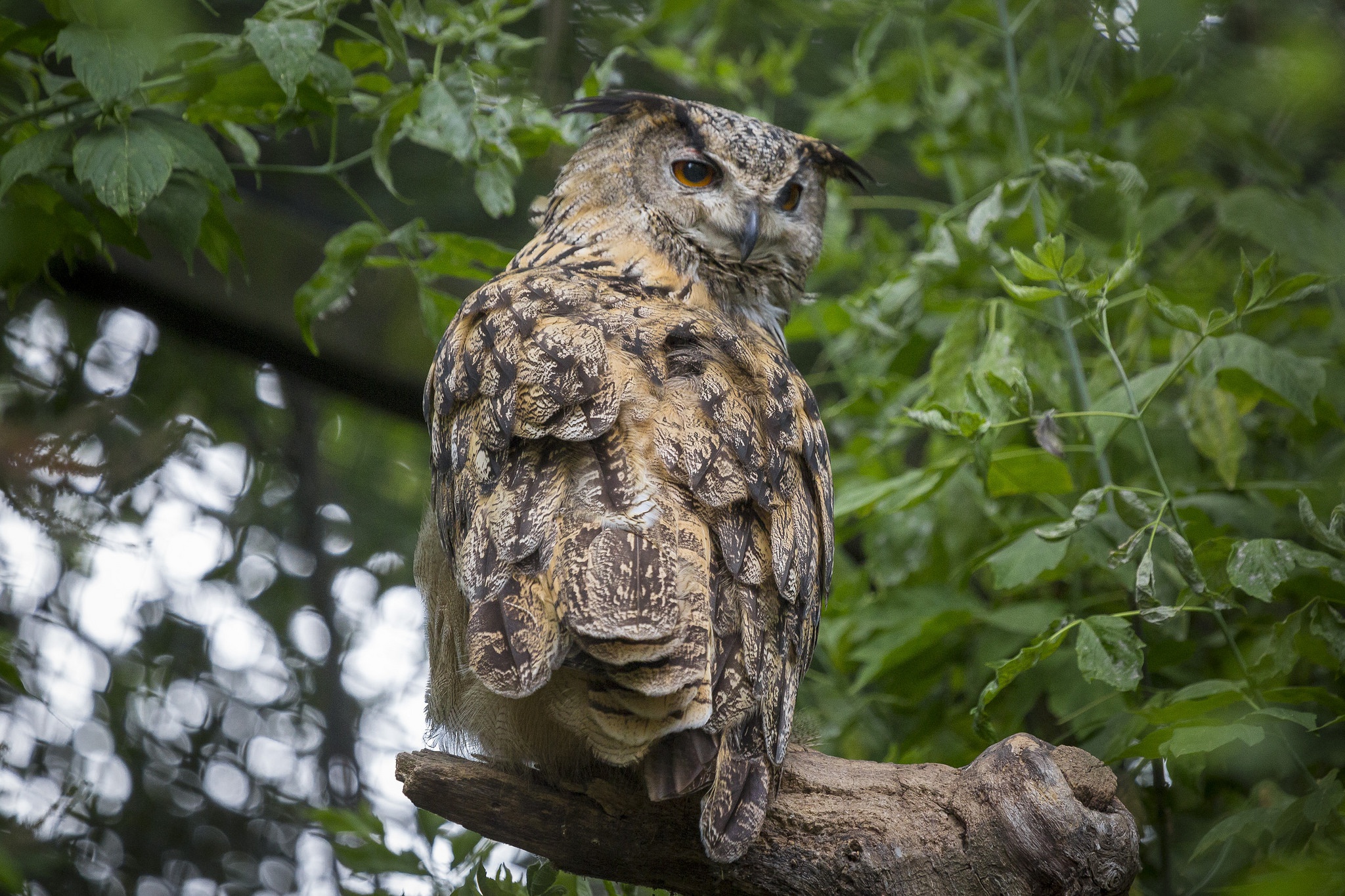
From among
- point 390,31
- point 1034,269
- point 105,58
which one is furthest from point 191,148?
point 1034,269

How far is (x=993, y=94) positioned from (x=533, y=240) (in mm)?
1370

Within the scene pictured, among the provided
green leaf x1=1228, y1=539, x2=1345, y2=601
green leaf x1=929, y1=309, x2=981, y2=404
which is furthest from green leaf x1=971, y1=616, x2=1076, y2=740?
green leaf x1=929, y1=309, x2=981, y2=404

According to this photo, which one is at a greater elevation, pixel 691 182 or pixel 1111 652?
pixel 691 182

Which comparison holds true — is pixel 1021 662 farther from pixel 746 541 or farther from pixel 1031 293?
pixel 1031 293

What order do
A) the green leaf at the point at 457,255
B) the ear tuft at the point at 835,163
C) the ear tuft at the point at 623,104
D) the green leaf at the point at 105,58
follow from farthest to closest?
the ear tuft at the point at 835,163
the ear tuft at the point at 623,104
the green leaf at the point at 457,255
the green leaf at the point at 105,58

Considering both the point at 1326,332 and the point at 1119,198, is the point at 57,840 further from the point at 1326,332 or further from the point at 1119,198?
the point at 1326,332

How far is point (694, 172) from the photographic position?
2.29 m

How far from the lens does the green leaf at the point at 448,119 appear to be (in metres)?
2.03

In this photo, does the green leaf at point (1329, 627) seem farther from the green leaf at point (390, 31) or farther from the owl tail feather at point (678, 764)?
the green leaf at point (390, 31)

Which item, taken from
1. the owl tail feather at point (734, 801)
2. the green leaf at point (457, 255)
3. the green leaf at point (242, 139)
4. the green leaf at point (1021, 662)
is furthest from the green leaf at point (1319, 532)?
the green leaf at point (242, 139)

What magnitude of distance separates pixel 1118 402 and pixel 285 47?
5.64 feet

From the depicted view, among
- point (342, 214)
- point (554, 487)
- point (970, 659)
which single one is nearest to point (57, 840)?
point (342, 214)

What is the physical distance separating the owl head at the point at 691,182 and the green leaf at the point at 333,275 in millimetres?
435

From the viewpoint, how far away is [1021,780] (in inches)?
60.2
